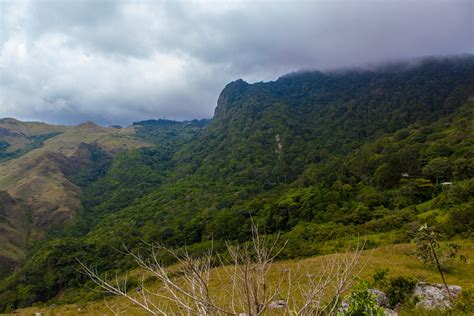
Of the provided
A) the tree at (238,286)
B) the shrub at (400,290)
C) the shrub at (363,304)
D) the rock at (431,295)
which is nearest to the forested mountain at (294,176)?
the tree at (238,286)

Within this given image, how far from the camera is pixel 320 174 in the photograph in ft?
208

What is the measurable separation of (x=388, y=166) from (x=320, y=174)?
17.1 m

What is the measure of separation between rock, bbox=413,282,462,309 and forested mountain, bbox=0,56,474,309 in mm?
8932

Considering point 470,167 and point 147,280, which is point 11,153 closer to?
point 147,280

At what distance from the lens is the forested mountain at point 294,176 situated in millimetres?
37969

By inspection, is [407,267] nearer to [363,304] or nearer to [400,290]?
[400,290]

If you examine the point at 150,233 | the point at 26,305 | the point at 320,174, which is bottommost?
the point at 26,305

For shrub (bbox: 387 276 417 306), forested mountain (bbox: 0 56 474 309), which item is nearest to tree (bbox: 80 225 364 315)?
forested mountain (bbox: 0 56 474 309)

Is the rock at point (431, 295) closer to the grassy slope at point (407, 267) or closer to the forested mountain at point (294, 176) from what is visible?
the grassy slope at point (407, 267)

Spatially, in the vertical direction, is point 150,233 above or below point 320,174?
below

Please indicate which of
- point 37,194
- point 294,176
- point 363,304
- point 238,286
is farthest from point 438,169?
point 37,194

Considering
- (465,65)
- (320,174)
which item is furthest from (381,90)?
(320,174)

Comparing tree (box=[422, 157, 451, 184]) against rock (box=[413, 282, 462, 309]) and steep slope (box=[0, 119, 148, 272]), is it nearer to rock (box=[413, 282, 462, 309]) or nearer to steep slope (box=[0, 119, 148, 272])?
rock (box=[413, 282, 462, 309])

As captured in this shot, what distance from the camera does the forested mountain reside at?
37969 millimetres
